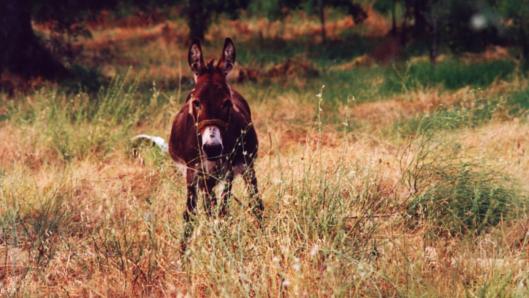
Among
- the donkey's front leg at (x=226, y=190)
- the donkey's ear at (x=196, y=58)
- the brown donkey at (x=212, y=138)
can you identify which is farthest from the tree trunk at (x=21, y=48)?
the donkey's front leg at (x=226, y=190)

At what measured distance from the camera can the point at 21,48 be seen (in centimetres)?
1351

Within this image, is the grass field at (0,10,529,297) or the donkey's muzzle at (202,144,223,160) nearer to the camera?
the grass field at (0,10,529,297)

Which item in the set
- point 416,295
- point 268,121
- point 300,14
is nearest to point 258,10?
point 300,14

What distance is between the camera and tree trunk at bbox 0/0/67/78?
1307cm

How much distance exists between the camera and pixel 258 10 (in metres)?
27.4

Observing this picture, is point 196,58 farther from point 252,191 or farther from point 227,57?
point 252,191

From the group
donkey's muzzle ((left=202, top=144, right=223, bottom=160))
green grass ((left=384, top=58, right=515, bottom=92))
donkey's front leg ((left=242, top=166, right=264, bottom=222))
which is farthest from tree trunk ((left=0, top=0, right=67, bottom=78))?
donkey's muzzle ((left=202, top=144, right=223, bottom=160))

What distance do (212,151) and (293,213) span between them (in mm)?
674

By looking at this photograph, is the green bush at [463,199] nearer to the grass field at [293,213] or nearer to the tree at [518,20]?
the grass field at [293,213]

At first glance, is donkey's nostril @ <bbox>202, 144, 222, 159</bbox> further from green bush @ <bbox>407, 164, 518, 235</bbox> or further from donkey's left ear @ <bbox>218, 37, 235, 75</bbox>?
green bush @ <bbox>407, 164, 518, 235</bbox>

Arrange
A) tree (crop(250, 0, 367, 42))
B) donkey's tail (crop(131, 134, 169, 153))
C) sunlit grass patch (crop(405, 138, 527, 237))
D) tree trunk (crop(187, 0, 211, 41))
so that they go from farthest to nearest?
tree (crop(250, 0, 367, 42)), tree trunk (crop(187, 0, 211, 41)), donkey's tail (crop(131, 134, 169, 153)), sunlit grass patch (crop(405, 138, 527, 237))

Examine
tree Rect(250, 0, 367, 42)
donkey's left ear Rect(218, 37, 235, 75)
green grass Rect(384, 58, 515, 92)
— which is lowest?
tree Rect(250, 0, 367, 42)

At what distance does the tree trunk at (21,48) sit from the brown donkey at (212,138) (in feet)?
29.1

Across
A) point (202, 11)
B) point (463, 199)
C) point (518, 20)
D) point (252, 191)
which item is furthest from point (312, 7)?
point (252, 191)
